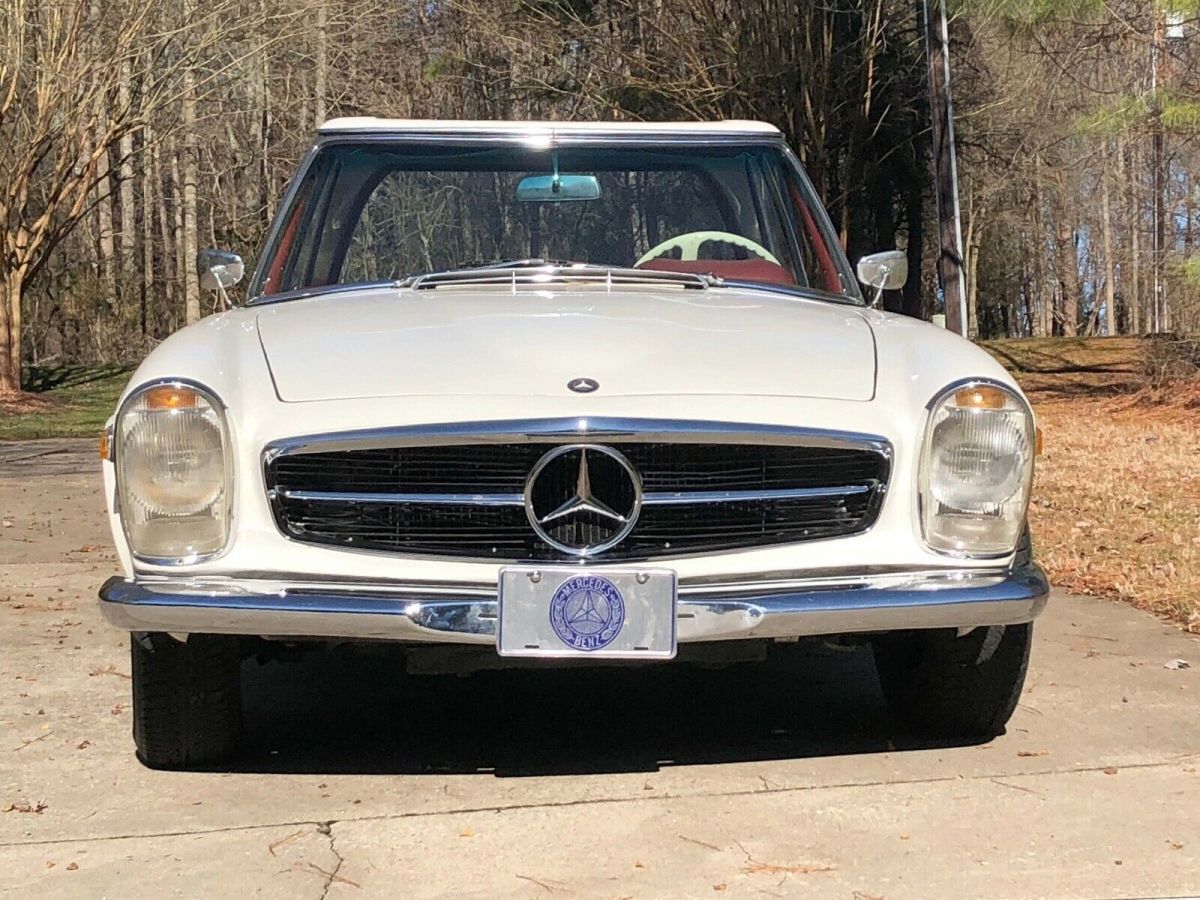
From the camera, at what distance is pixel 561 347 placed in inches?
131

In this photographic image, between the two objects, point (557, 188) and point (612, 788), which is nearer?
point (612, 788)

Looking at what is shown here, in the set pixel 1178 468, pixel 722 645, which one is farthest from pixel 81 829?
pixel 1178 468

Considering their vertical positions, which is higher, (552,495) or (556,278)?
(556,278)

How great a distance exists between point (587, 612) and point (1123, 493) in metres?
6.37

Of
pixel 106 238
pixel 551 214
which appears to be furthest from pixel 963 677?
pixel 106 238

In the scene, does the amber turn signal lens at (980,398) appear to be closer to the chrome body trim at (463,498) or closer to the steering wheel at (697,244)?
the chrome body trim at (463,498)

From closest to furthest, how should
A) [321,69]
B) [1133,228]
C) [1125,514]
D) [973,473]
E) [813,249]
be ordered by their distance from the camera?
[973,473] < [813,249] < [1125,514] < [1133,228] < [321,69]

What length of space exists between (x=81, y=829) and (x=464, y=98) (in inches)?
798

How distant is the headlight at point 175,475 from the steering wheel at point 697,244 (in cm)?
171

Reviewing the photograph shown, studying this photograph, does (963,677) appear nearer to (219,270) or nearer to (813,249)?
(813,249)

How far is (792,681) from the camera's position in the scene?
456cm

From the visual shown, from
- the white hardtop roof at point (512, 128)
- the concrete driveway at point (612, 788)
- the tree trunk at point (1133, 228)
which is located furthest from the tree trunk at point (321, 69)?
the concrete driveway at point (612, 788)

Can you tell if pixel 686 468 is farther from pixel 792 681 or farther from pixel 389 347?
pixel 792 681

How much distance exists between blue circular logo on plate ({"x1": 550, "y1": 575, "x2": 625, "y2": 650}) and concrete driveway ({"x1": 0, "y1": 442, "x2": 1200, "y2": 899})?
411mm
